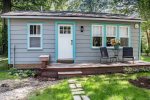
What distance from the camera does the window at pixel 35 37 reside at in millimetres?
12805

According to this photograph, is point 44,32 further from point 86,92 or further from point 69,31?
point 86,92

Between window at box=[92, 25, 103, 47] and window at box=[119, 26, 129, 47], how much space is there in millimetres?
1282

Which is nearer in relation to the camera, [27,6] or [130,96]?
[130,96]

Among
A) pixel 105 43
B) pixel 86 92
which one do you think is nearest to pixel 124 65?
pixel 105 43

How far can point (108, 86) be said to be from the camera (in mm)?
8281

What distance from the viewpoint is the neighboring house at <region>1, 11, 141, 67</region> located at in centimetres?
1260

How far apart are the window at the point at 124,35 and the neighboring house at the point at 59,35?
6cm

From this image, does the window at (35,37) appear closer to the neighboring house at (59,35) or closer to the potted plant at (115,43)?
the neighboring house at (59,35)

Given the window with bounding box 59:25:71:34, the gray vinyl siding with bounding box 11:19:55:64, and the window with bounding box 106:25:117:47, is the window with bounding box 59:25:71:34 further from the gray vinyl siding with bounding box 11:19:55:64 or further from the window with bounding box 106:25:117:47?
the window with bounding box 106:25:117:47

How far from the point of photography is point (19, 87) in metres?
8.80

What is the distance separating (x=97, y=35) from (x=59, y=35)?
2.20 m

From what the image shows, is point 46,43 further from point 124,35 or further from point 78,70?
point 124,35

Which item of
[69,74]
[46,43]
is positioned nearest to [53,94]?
[69,74]

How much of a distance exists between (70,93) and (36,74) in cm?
419
